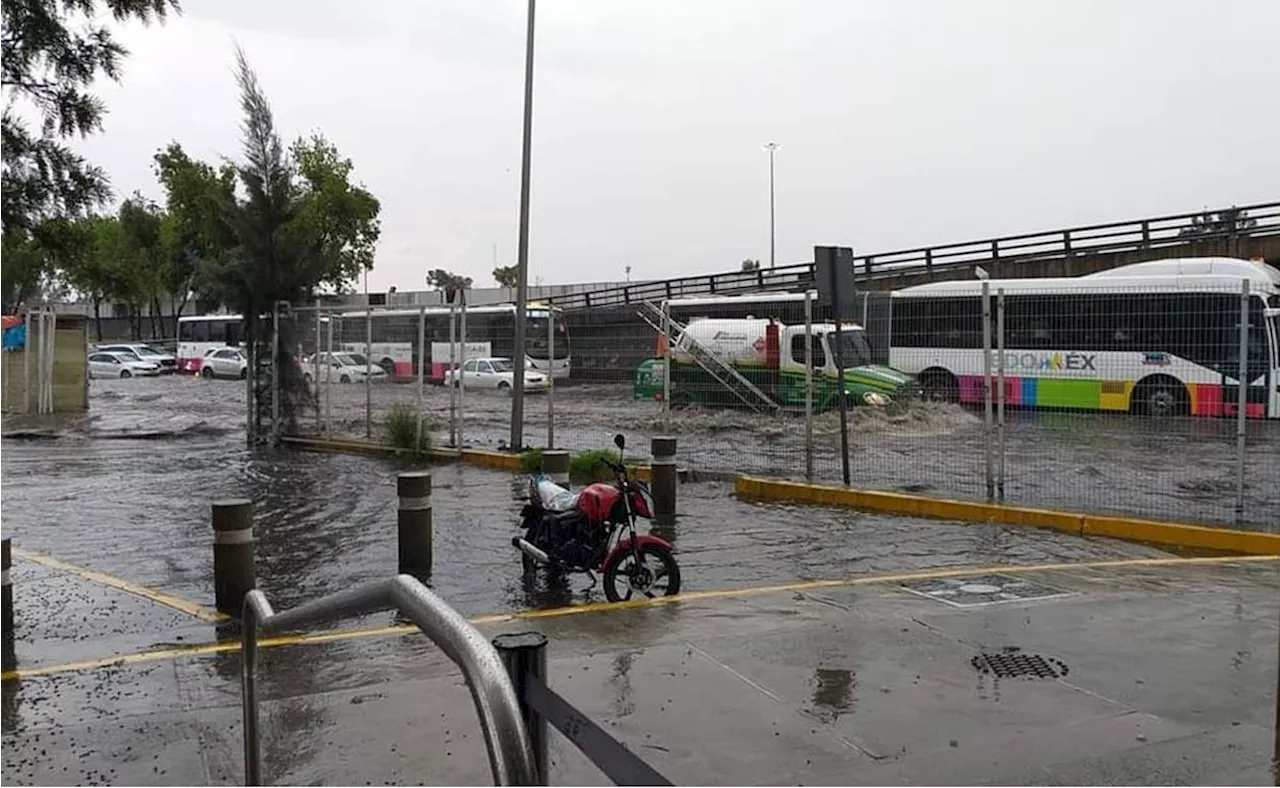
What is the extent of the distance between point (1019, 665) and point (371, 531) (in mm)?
6511

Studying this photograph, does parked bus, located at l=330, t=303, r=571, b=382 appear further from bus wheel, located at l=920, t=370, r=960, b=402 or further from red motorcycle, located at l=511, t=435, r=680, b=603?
red motorcycle, located at l=511, t=435, r=680, b=603

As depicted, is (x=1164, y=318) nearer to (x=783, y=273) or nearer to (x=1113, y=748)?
(x=1113, y=748)

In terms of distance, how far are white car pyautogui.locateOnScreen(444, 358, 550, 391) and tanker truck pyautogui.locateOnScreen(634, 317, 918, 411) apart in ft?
8.12

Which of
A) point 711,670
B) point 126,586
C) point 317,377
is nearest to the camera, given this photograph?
point 711,670

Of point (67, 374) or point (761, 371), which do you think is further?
point (67, 374)

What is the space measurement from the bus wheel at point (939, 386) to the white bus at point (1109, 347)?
2 cm

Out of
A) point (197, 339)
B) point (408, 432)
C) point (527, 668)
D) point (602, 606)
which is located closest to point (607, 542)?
point (602, 606)

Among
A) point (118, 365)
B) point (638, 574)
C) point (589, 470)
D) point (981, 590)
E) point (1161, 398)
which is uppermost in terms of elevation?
point (118, 365)

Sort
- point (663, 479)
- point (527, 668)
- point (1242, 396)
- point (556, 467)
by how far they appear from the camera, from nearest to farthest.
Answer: point (527, 668) < point (556, 467) < point (1242, 396) < point (663, 479)

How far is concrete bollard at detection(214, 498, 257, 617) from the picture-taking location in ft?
23.2

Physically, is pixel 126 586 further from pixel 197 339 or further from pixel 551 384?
pixel 197 339

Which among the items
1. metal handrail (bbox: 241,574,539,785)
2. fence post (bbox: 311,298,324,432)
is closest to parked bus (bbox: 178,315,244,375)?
fence post (bbox: 311,298,324,432)

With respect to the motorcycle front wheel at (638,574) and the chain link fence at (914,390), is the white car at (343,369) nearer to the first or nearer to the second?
the chain link fence at (914,390)

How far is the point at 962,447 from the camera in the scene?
1459cm
